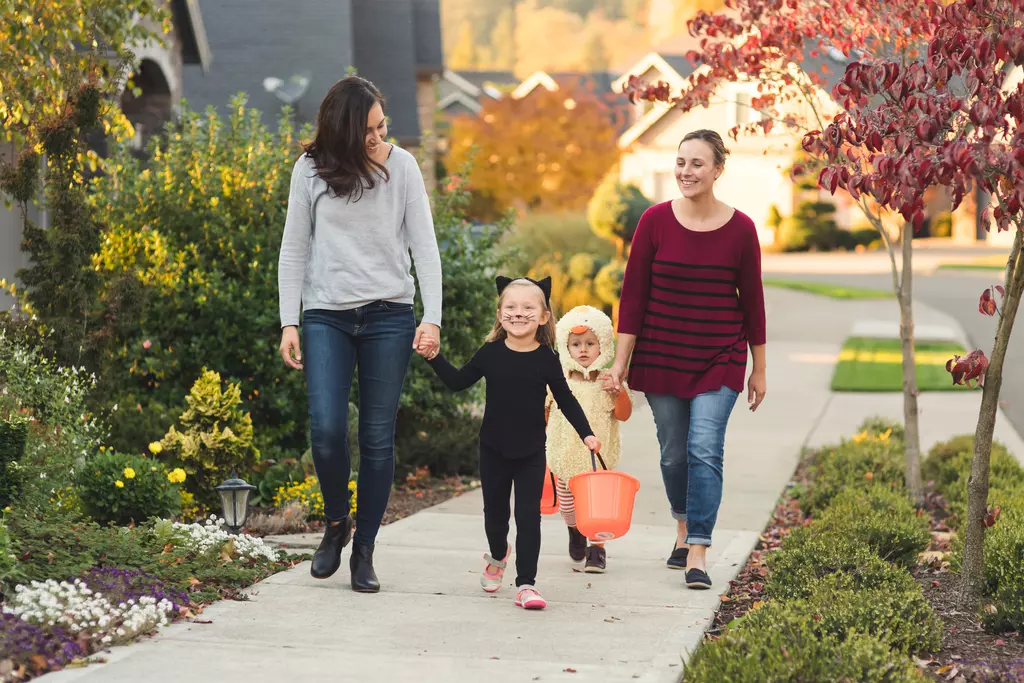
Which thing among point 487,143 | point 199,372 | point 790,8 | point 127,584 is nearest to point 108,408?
point 199,372

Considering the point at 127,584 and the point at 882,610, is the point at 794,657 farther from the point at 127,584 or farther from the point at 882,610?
the point at 127,584

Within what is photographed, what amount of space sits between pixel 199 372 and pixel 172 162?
1.33 m

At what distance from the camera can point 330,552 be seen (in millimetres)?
5285

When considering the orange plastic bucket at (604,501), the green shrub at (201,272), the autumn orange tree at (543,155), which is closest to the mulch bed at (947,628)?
the orange plastic bucket at (604,501)

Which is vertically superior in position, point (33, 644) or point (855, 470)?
point (855, 470)

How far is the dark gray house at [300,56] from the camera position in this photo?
71.8 feet

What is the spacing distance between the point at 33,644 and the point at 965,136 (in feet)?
11.2

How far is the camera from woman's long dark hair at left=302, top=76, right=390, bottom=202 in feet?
16.5

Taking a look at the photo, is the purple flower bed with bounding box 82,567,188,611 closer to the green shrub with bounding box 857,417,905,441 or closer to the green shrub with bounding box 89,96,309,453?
the green shrub with bounding box 89,96,309,453

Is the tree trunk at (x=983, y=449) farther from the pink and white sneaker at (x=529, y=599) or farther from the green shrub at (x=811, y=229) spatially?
the green shrub at (x=811, y=229)

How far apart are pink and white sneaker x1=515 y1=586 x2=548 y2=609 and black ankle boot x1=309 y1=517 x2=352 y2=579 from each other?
0.77 m

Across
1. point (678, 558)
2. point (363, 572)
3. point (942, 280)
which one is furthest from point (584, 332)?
point (942, 280)

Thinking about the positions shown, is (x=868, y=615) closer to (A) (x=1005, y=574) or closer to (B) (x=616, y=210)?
(A) (x=1005, y=574)

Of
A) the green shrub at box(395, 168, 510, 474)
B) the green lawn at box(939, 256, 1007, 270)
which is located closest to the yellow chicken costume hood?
the green shrub at box(395, 168, 510, 474)
